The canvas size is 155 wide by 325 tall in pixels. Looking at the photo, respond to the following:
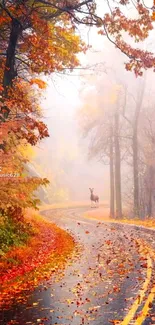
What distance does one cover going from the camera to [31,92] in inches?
720

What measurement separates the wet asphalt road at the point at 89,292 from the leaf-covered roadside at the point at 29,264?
34 cm

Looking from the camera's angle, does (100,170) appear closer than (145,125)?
No

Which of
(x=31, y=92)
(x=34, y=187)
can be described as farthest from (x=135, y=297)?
(x=31, y=92)

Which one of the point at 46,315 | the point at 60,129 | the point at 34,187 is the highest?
the point at 60,129

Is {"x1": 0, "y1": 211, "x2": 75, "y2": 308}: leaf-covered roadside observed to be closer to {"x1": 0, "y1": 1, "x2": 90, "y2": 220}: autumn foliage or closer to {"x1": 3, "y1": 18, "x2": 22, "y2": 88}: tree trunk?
{"x1": 0, "y1": 1, "x2": 90, "y2": 220}: autumn foliage

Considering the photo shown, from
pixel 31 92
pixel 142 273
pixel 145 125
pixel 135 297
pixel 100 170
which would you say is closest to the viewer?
pixel 135 297

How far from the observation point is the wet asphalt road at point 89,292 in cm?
591

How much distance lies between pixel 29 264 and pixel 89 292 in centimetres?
309

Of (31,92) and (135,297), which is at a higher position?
(31,92)

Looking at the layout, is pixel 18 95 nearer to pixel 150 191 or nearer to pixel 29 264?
pixel 29 264

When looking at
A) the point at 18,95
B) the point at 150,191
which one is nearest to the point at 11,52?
the point at 18,95

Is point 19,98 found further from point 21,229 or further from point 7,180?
point 21,229

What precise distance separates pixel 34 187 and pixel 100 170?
216 feet

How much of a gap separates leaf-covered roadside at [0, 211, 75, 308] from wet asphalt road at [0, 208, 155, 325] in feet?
Answer: 1.13
